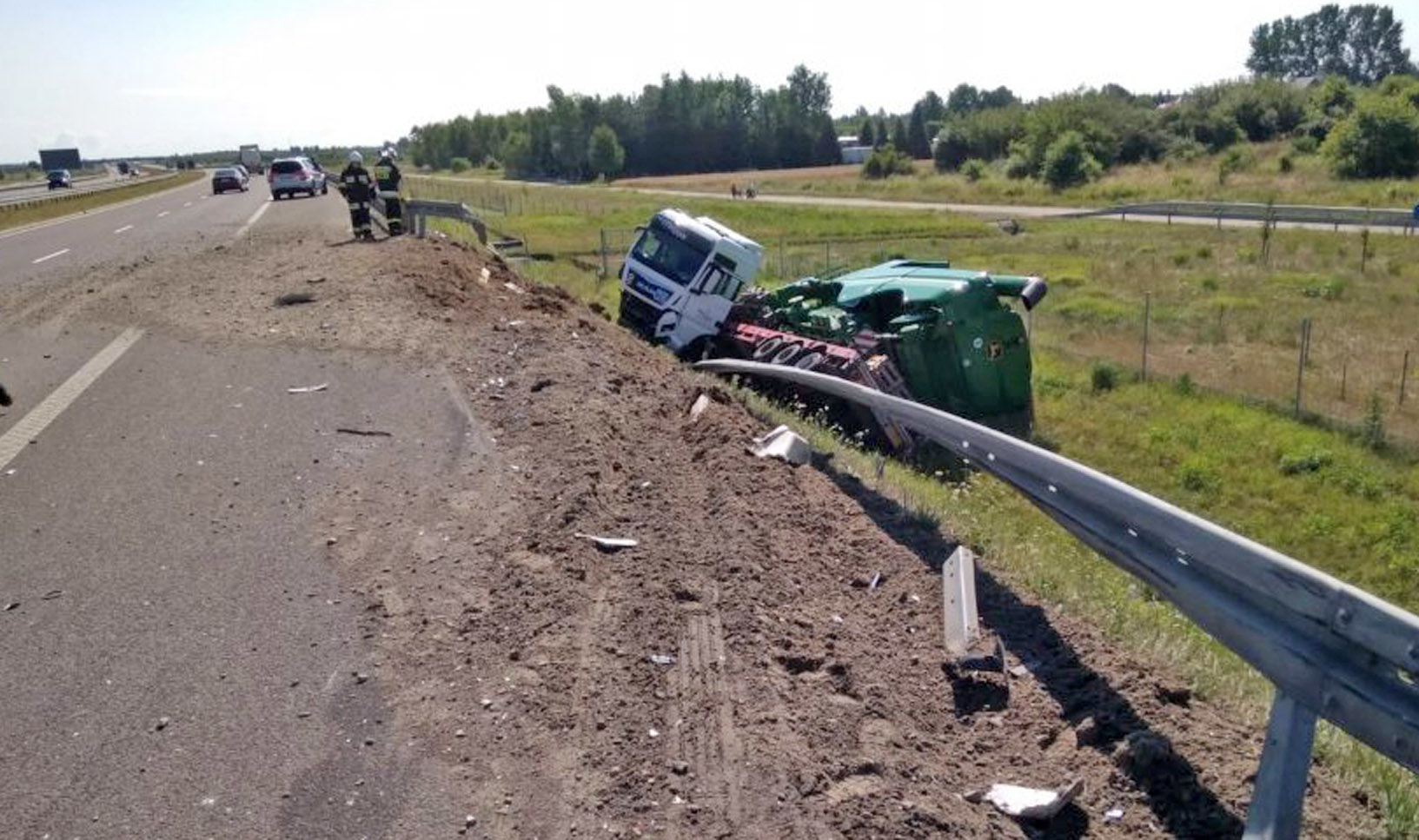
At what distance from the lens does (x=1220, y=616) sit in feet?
13.2

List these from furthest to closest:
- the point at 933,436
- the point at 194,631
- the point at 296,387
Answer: the point at 296,387 < the point at 933,436 < the point at 194,631

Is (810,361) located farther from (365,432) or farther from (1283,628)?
(1283,628)

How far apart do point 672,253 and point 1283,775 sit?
1452cm

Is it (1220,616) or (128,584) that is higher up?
(1220,616)

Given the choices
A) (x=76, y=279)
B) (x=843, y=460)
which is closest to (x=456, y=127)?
(x=76, y=279)

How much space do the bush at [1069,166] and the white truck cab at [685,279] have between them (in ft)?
213

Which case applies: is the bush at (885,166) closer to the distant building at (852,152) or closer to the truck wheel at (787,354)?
the distant building at (852,152)

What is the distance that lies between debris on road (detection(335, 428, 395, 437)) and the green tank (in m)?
7.46

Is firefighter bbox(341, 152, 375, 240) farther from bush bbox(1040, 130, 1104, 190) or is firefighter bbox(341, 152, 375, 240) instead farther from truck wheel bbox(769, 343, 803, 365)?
bush bbox(1040, 130, 1104, 190)

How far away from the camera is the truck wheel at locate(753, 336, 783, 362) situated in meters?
15.2

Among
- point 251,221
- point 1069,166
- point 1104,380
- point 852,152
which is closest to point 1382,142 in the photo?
point 1069,166

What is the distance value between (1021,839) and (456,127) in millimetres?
192592

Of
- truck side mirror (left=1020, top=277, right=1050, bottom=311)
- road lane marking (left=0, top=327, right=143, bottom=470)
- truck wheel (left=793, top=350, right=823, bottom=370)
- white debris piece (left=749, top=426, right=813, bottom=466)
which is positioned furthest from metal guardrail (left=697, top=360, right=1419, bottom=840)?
truck side mirror (left=1020, top=277, right=1050, bottom=311)

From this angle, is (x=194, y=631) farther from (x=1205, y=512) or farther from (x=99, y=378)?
(x=1205, y=512)
